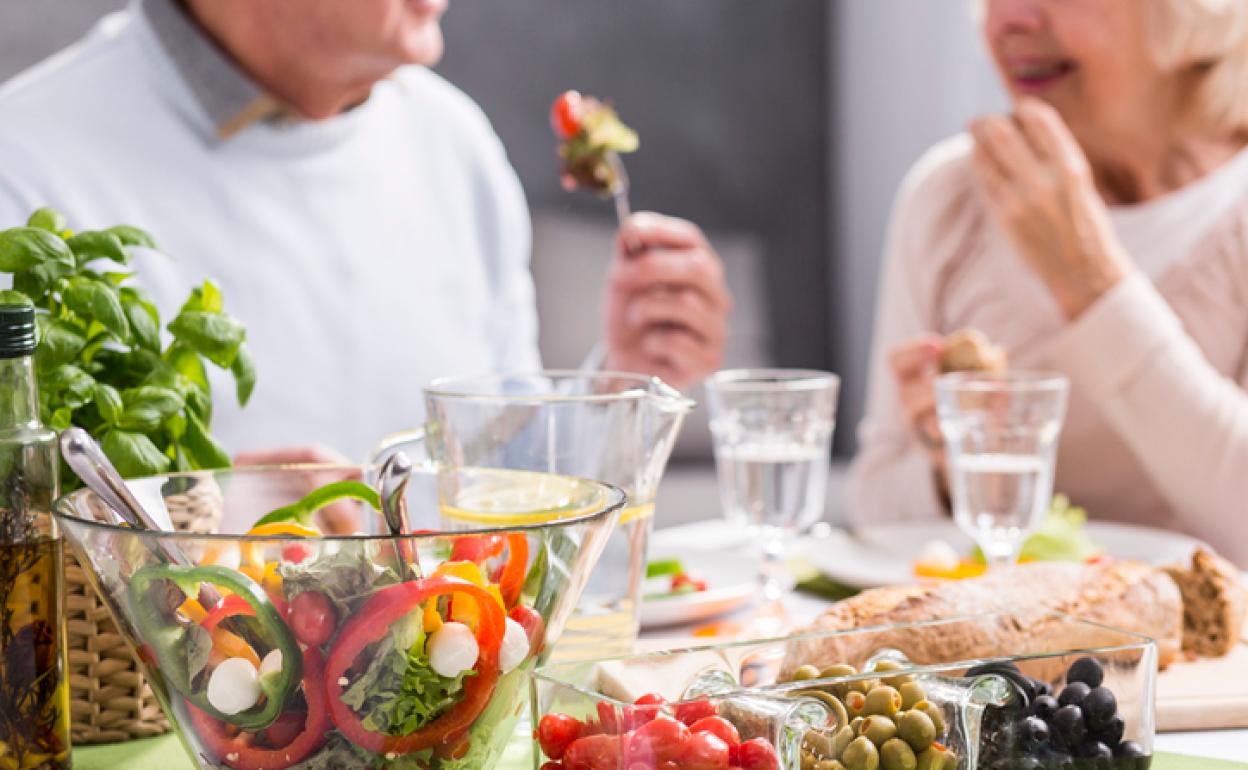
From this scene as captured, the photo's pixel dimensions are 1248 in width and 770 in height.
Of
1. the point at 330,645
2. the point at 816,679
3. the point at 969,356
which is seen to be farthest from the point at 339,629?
the point at 969,356

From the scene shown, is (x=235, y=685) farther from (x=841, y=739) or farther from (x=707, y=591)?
(x=707, y=591)

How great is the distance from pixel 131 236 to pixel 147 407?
0.37 feet

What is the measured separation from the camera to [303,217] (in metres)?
1.84

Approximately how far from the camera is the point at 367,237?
6.29 ft

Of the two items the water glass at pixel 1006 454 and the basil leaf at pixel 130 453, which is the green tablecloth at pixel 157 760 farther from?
the water glass at pixel 1006 454

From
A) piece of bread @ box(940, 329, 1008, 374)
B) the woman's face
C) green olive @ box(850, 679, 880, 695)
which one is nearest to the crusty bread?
green olive @ box(850, 679, 880, 695)

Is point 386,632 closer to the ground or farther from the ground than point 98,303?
closer to the ground

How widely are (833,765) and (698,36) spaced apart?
11.1 feet

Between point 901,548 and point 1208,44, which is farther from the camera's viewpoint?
point 1208,44

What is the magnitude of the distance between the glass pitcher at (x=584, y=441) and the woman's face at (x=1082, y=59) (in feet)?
4.02

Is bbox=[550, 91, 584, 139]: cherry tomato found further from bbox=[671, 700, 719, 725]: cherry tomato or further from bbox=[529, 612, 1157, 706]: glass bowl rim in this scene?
bbox=[671, 700, 719, 725]: cherry tomato

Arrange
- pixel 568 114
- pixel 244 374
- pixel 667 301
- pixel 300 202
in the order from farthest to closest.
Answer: pixel 300 202, pixel 667 301, pixel 568 114, pixel 244 374

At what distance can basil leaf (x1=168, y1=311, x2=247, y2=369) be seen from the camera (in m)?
0.81

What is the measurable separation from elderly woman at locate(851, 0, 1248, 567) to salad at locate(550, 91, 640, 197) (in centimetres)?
45
